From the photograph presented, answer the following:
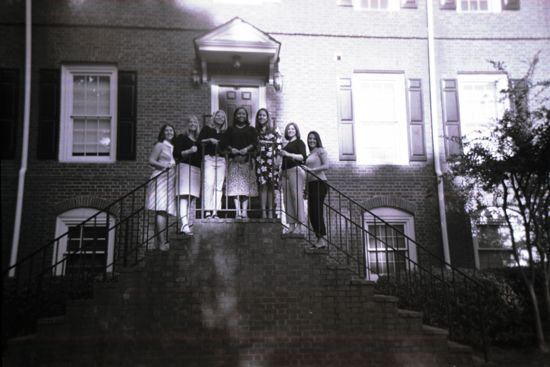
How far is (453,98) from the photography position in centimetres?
1272

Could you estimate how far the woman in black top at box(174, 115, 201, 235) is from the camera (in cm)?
841

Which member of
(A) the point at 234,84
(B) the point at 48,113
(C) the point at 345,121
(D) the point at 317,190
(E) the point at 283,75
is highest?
(E) the point at 283,75

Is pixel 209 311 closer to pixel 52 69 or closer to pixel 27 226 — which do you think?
pixel 27 226

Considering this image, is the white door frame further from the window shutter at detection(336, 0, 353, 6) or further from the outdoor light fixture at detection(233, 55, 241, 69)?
the window shutter at detection(336, 0, 353, 6)

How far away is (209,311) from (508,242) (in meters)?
7.24

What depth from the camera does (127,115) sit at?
11938 mm

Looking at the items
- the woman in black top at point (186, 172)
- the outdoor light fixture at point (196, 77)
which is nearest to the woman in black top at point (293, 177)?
the woman in black top at point (186, 172)

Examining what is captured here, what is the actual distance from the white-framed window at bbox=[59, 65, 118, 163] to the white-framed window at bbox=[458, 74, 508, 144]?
751 centimetres

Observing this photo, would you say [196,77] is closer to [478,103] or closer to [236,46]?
[236,46]

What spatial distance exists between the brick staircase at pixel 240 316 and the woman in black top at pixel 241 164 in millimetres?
550

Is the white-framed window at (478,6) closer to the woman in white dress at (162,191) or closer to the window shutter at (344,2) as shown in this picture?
the window shutter at (344,2)

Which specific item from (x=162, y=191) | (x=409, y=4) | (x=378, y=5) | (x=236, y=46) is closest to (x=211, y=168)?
(x=162, y=191)

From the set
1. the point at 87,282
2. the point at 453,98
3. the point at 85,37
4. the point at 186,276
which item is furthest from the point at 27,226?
the point at 453,98

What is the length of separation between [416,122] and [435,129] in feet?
1.39
